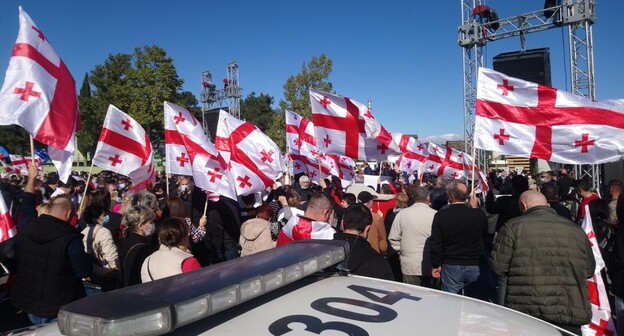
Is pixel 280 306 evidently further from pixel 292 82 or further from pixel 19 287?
pixel 292 82

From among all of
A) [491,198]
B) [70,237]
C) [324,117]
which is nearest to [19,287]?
[70,237]

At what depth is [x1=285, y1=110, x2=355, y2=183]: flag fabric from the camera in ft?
33.8

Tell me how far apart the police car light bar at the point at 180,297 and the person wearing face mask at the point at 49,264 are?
207cm

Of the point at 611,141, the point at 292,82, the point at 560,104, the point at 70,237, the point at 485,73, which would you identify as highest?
the point at 292,82

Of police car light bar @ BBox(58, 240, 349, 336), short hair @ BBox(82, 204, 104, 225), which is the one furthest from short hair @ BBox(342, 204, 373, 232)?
short hair @ BBox(82, 204, 104, 225)

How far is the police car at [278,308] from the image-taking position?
4.46 ft

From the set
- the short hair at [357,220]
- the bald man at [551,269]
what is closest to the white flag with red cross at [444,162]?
the bald man at [551,269]

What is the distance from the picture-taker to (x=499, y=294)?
Result: 13.0ft

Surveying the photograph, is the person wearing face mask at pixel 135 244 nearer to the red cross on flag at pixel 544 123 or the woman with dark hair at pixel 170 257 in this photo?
the woman with dark hair at pixel 170 257

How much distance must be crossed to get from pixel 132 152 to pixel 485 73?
18.4ft

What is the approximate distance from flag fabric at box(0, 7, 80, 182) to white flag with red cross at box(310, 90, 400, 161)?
413 cm

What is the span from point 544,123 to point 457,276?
2592 millimetres

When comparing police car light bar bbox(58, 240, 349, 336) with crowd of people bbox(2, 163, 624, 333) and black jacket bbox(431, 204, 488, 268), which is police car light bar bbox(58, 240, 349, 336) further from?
black jacket bbox(431, 204, 488, 268)

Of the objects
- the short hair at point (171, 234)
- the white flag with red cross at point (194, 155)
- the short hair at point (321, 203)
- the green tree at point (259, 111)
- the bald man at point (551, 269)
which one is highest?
the green tree at point (259, 111)
